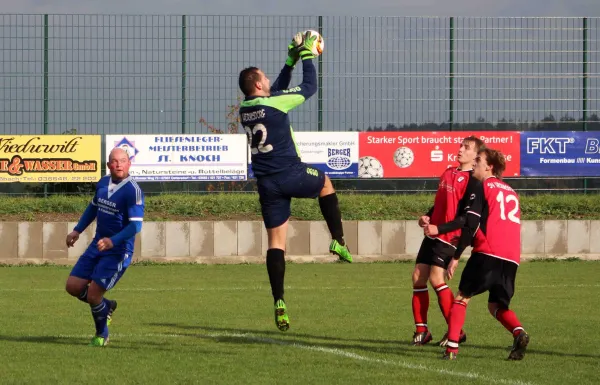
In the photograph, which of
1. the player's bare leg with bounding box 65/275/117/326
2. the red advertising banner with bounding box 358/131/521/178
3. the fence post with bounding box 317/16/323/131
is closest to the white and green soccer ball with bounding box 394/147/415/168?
the red advertising banner with bounding box 358/131/521/178

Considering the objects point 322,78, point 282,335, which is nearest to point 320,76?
point 322,78

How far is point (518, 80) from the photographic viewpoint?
23734 millimetres

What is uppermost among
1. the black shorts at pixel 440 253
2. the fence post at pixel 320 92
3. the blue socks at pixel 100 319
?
the fence post at pixel 320 92

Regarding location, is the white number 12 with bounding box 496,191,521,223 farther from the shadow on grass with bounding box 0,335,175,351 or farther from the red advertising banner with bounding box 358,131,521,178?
the red advertising banner with bounding box 358,131,521,178

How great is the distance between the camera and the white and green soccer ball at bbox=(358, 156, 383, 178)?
23797 millimetres

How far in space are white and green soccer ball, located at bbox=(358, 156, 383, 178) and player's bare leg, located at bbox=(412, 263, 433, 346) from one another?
13.3m

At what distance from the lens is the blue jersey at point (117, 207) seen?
10.2 meters

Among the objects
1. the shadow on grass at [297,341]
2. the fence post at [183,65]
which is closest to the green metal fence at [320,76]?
the fence post at [183,65]

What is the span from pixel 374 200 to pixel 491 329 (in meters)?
12.8

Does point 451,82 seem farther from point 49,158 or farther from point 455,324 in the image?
point 455,324

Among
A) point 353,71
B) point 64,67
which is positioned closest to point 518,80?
point 353,71

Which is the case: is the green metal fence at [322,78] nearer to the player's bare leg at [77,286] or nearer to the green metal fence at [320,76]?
the green metal fence at [320,76]

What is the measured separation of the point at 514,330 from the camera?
9289 millimetres

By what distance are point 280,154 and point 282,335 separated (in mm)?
2414
